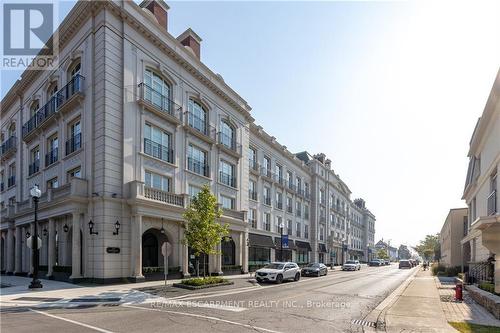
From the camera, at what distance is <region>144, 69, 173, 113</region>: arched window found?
78.4 ft

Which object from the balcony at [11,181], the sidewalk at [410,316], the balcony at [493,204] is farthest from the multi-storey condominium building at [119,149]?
the balcony at [493,204]

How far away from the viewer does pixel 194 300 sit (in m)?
14.8

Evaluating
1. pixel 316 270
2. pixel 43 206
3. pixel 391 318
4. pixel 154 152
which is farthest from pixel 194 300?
pixel 316 270

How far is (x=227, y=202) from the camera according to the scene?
32.5m

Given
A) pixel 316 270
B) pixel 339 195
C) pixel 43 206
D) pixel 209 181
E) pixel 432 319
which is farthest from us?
pixel 339 195

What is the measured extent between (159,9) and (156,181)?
13.5 m

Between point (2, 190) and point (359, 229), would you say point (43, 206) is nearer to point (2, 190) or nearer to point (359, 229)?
point (2, 190)

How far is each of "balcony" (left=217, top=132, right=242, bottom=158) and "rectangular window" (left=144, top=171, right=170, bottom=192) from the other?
731 centimetres

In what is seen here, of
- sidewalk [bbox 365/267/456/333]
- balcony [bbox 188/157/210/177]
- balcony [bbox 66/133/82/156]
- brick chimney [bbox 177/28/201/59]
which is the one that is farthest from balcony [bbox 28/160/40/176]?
sidewalk [bbox 365/267/456/333]

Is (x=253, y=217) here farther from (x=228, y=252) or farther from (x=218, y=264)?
(x=218, y=264)

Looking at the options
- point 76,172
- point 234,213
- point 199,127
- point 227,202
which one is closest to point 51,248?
point 76,172

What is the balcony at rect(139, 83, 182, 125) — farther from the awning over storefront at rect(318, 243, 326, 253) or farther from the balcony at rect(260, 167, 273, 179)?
the awning over storefront at rect(318, 243, 326, 253)

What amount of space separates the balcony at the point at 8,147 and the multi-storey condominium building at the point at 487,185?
35.5 m

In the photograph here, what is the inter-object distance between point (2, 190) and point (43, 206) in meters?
16.1
